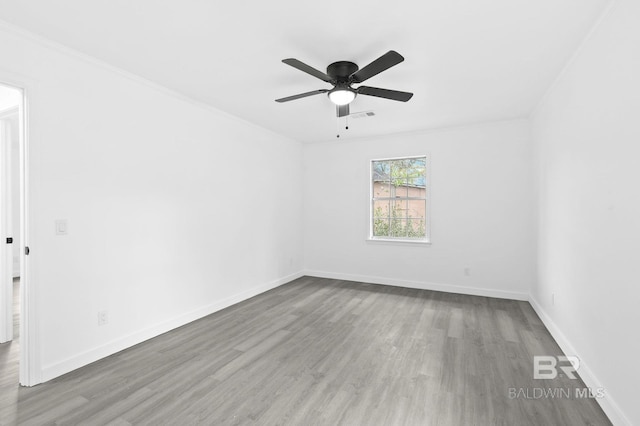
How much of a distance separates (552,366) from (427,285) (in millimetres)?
2463

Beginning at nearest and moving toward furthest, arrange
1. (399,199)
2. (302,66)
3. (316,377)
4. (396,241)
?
(302,66)
(316,377)
(396,241)
(399,199)

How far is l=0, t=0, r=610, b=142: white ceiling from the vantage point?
196cm

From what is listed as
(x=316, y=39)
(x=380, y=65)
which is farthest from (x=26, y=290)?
(x=380, y=65)

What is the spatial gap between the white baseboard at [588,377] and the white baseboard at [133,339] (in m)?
3.74

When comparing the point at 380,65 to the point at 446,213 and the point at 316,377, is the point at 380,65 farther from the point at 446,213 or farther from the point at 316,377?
the point at 446,213

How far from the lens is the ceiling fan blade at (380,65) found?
2054 mm

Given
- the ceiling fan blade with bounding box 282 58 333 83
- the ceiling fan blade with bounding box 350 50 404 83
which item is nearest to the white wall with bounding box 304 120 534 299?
the ceiling fan blade with bounding box 350 50 404 83

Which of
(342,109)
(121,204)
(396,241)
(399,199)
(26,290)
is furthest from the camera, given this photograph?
(399,199)

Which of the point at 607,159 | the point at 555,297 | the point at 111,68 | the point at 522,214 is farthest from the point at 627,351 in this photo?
the point at 111,68

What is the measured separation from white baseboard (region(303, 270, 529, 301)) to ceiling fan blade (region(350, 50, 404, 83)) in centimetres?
370

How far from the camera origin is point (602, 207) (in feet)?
6.80

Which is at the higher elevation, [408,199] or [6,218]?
[408,199]

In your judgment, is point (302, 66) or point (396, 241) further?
point (396, 241)

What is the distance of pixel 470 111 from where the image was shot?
4.04 metres
